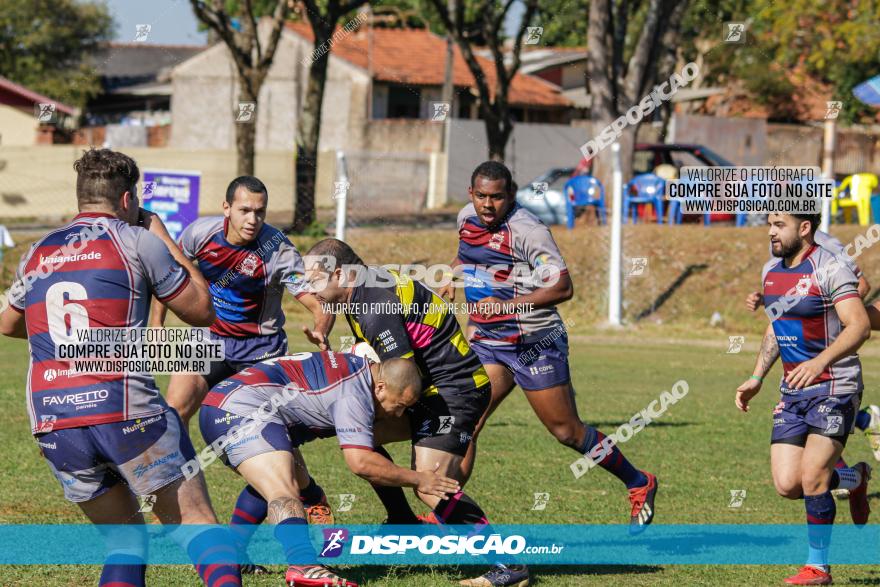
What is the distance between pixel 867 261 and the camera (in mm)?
21875

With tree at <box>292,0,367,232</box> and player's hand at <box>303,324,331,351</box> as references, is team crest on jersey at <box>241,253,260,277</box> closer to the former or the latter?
player's hand at <box>303,324,331,351</box>

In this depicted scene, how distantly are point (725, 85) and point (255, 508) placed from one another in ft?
155

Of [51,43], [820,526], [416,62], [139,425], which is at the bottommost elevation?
[820,526]

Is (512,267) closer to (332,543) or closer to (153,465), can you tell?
(332,543)

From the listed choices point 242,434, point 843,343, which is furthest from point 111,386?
point 843,343

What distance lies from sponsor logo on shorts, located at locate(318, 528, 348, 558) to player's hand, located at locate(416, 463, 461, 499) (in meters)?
0.89

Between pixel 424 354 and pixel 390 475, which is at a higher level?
pixel 424 354

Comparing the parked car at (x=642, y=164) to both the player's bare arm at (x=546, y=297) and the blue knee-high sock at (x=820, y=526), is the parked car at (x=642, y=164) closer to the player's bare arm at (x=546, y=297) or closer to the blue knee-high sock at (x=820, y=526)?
the player's bare arm at (x=546, y=297)

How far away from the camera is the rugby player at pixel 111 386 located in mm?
4949

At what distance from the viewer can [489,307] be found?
830cm

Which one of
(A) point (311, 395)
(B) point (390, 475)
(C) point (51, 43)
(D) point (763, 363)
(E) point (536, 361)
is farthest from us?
(C) point (51, 43)

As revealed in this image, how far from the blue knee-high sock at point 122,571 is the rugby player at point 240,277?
2.90 m

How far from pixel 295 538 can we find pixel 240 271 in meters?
2.87

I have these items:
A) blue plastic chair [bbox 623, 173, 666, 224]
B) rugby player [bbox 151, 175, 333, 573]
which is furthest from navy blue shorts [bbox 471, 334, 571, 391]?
blue plastic chair [bbox 623, 173, 666, 224]
